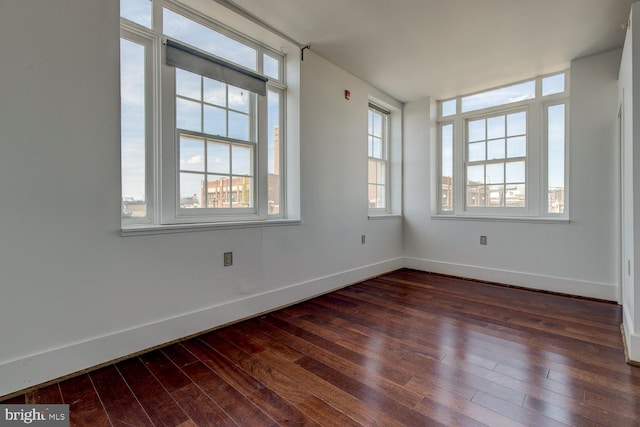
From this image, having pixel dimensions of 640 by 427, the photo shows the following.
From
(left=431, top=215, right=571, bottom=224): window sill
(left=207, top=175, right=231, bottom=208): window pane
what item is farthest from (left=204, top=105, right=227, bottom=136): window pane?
(left=431, top=215, right=571, bottom=224): window sill

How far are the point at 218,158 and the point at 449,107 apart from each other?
11.8ft

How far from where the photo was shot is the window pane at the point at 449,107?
4582 mm

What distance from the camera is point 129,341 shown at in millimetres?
2086

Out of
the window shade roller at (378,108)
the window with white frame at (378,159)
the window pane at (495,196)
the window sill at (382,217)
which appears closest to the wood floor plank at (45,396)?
the window sill at (382,217)

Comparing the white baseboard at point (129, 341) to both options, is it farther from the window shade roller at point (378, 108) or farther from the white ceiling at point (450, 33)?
the window shade roller at point (378, 108)

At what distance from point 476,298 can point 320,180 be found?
2150 millimetres

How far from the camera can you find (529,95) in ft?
12.9

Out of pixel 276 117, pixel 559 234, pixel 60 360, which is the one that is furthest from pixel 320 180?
pixel 559 234

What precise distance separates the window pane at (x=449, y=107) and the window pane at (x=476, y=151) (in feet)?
1.95

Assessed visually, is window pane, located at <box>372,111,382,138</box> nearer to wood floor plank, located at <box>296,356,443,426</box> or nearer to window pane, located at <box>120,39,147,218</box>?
window pane, located at <box>120,39,147,218</box>

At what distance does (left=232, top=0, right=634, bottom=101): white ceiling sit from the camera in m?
2.53

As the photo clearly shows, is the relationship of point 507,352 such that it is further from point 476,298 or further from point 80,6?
point 80,6

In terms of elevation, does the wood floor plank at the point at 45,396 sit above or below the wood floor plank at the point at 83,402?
below

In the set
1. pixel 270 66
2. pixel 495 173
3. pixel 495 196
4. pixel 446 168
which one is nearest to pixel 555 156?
pixel 495 173
